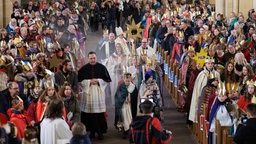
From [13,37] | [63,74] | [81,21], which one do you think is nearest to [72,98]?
[63,74]

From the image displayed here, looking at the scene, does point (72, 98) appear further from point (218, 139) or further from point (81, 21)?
point (81, 21)

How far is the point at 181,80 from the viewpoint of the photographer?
59.5 feet

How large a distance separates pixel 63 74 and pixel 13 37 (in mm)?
6054

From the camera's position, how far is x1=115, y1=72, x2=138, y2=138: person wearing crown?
15273 millimetres

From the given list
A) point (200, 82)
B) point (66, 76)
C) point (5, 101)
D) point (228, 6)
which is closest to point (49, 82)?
point (66, 76)

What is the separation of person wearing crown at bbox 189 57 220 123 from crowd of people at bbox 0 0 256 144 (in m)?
0.02

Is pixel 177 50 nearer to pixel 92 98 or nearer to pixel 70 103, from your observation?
pixel 92 98

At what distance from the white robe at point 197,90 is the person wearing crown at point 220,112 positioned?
6.40 ft

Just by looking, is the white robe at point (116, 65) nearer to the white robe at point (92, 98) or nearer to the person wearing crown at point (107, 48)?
the person wearing crown at point (107, 48)

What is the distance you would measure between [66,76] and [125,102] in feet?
4.19

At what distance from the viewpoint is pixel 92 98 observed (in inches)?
601

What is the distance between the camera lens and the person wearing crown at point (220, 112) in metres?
13.1

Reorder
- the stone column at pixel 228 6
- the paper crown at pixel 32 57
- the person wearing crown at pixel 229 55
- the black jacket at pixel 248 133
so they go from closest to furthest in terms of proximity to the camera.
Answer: the black jacket at pixel 248 133 < the paper crown at pixel 32 57 < the person wearing crown at pixel 229 55 < the stone column at pixel 228 6

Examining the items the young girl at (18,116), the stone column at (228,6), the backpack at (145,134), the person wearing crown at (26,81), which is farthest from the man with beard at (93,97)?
the stone column at (228,6)
